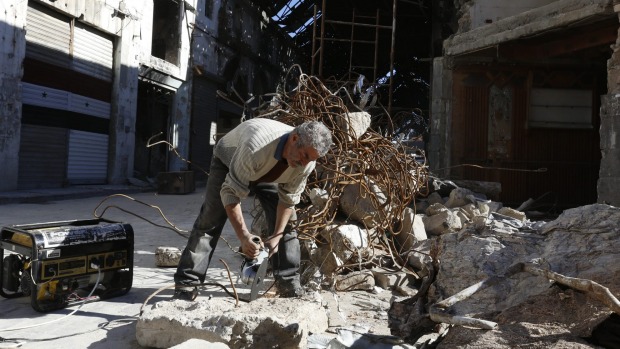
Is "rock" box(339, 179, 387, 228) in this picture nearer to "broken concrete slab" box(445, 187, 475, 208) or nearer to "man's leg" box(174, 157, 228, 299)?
"broken concrete slab" box(445, 187, 475, 208)

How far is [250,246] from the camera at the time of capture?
311cm

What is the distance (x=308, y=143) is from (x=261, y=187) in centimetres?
96

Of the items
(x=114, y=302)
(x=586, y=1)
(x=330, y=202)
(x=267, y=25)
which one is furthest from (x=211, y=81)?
(x=114, y=302)

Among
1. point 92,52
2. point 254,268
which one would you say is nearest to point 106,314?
point 254,268

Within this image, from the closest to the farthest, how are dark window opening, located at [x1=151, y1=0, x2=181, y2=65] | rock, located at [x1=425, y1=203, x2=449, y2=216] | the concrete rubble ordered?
the concrete rubble, rock, located at [x1=425, y1=203, x2=449, y2=216], dark window opening, located at [x1=151, y1=0, x2=181, y2=65]

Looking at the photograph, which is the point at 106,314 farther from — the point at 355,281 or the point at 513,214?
the point at 513,214

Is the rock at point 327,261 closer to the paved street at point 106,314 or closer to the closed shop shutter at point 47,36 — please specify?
the paved street at point 106,314

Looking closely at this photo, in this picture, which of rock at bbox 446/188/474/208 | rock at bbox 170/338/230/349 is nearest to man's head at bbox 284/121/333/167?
rock at bbox 170/338/230/349

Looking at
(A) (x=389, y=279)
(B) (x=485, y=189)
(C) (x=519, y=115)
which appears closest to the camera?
(A) (x=389, y=279)

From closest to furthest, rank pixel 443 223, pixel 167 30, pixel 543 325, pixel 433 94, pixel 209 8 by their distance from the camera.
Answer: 1. pixel 543 325
2. pixel 443 223
3. pixel 433 94
4. pixel 167 30
5. pixel 209 8

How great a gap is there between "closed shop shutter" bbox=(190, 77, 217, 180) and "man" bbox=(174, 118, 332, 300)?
15.2m

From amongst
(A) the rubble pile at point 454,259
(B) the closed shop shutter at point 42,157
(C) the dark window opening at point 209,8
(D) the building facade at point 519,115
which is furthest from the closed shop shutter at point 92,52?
(A) the rubble pile at point 454,259

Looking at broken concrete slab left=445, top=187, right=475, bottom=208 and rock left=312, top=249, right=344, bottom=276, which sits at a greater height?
broken concrete slab left=445, top=187, right=475, bottom=208

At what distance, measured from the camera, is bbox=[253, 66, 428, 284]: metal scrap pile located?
16.3 feet
